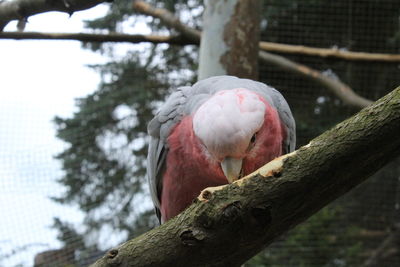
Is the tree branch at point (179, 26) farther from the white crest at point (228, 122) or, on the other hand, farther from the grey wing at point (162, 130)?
the white crest at point (228, 122)

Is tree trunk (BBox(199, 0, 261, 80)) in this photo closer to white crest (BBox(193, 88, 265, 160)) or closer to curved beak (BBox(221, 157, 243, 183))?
white crest (BBox(193, 88, 265, 160))

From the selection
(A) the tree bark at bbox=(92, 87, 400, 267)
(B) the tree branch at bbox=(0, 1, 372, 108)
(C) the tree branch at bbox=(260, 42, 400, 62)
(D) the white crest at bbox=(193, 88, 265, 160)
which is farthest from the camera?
(C) the tree branch at bbox=(260, 42, 400, 62)

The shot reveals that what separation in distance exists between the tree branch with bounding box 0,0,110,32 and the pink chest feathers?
55 centimetres

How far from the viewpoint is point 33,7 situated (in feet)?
5.95

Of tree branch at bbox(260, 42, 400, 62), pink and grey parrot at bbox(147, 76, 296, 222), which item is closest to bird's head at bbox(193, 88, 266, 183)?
pink and grey parrot at bbox(147, 76, 296, 222)

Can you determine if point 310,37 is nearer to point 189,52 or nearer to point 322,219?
point 189,52

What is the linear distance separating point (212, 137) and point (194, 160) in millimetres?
199

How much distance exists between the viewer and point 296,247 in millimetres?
4426

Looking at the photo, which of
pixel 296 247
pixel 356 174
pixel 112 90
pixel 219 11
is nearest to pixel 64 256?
pixel 112 90

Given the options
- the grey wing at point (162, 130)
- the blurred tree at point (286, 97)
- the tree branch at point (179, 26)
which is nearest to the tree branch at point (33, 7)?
the grey wing at point (162, 130)

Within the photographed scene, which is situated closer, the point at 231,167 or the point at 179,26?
the point at 231,167

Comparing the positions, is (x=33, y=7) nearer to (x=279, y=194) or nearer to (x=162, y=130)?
(x=162, y=130)

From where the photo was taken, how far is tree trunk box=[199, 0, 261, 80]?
8.73 ft

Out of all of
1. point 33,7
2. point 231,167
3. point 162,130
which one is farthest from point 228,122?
point 33,7
